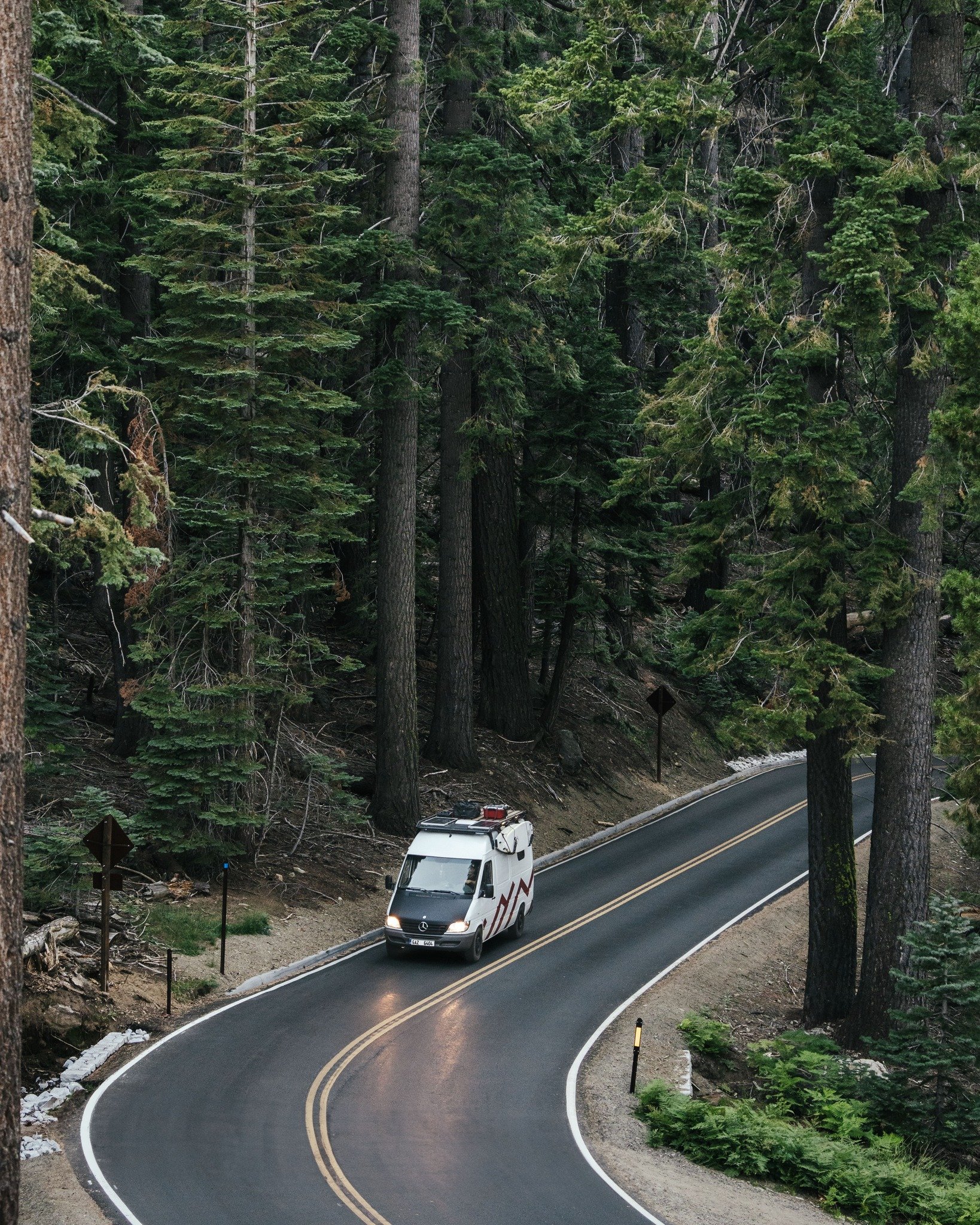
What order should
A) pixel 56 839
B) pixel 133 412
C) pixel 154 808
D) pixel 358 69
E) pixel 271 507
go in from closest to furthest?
pixel 56 839, pixel 154 808, pixel 271 507, pixel 133 412, pixel 358 69

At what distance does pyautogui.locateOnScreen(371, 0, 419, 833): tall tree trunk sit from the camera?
83.0ft

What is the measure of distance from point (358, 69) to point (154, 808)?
672 inches

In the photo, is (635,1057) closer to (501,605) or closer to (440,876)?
(440,876)

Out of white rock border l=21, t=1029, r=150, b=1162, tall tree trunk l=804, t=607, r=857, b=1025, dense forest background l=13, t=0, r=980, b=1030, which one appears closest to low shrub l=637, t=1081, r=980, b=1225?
dense forest background l=13, t=0, r=980, b=1030

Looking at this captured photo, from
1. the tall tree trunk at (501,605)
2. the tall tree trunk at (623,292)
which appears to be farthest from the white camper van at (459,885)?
the tall tree trunk at (623,292)

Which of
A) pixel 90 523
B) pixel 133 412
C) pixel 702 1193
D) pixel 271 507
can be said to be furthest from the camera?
pixel 133 412

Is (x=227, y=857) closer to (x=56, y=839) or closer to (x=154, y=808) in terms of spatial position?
(x=154, y=808)

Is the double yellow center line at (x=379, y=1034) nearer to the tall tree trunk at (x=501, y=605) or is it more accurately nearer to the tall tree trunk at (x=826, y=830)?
the tall tree trunk at (x=826, y=830)

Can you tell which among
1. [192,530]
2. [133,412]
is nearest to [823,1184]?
[192,530]

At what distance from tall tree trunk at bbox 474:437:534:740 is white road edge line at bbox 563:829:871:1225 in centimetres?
864

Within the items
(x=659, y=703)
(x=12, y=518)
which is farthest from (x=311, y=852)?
(x=12, y=518)

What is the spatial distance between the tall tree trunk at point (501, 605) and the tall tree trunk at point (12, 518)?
2035cm

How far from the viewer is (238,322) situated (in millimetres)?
22203

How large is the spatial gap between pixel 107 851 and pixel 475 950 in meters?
7.32
